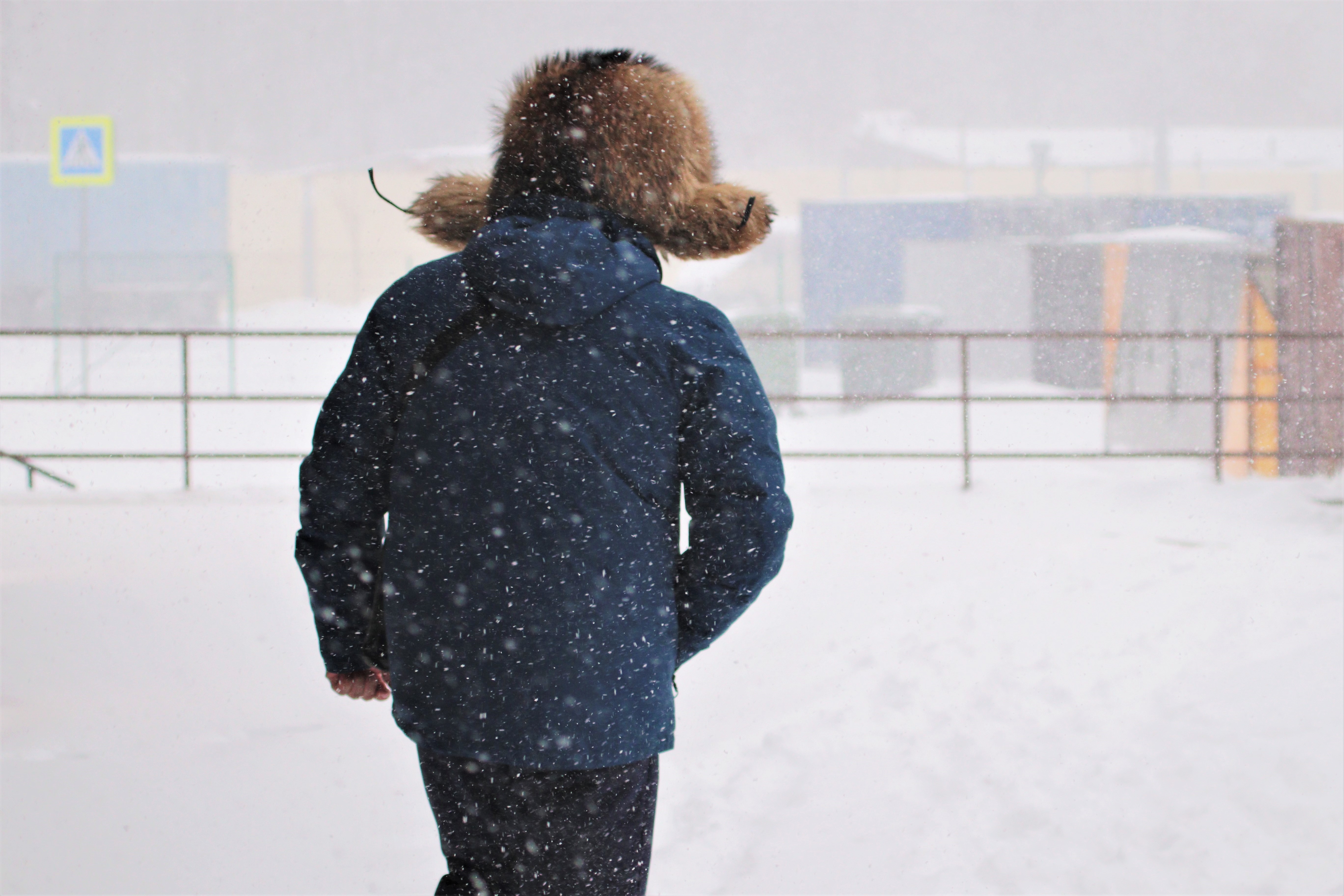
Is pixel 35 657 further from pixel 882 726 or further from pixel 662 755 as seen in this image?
pixel 882 726

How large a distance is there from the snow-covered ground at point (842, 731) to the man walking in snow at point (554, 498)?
1244mm

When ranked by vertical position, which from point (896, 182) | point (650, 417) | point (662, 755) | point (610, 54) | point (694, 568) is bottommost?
point (662, 755)

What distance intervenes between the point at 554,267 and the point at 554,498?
0.78 feet

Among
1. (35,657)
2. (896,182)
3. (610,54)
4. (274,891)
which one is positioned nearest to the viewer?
(610,54)

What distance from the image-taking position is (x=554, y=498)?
1234 millimetres

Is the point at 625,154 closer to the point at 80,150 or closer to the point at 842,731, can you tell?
the point at 842,731

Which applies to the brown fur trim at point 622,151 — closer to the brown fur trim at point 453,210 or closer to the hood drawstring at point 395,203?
the hood drawstring at point 395,203

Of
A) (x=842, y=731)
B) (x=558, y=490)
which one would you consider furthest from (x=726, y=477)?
(x=842, y=731)

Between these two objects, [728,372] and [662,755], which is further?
[662,755]

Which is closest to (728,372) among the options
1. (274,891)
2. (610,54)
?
(610,54)

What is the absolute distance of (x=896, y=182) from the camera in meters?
26.1

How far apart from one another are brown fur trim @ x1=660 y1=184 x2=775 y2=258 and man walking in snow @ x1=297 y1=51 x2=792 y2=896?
6cm

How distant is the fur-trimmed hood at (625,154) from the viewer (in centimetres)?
133

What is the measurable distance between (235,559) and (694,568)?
4.71 meters
